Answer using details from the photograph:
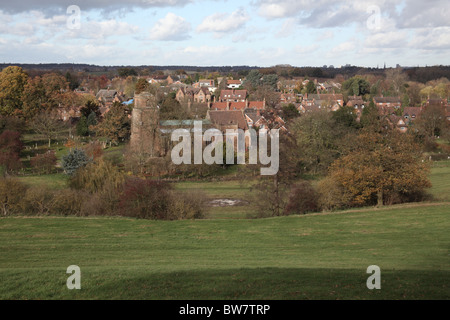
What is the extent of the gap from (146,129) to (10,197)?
72.3 ft

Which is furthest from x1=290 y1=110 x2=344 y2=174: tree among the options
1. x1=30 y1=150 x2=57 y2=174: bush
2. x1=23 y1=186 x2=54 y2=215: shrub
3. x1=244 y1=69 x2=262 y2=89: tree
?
x1=244 y1=69 x2=262 y2=89: tree

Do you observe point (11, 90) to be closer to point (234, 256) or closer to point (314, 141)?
point (314, 141)

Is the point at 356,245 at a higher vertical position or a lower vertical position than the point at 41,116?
lower

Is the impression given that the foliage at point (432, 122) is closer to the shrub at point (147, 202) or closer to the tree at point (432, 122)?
the tree at point (432, 122)

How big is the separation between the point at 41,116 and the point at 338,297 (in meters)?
52.5

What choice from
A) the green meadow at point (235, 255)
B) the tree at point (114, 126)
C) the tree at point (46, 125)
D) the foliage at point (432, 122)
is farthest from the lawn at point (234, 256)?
the foliage at point (432, 122)

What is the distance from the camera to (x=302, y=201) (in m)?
25.7

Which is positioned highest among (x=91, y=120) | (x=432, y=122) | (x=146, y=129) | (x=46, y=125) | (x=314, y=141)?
(x=91, y=120)

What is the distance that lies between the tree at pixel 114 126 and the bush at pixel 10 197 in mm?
29987

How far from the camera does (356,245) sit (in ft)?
56.2

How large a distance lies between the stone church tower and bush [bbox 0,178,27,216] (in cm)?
1776

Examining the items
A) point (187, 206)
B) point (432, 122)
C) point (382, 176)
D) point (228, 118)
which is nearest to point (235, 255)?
point (187, 206)
